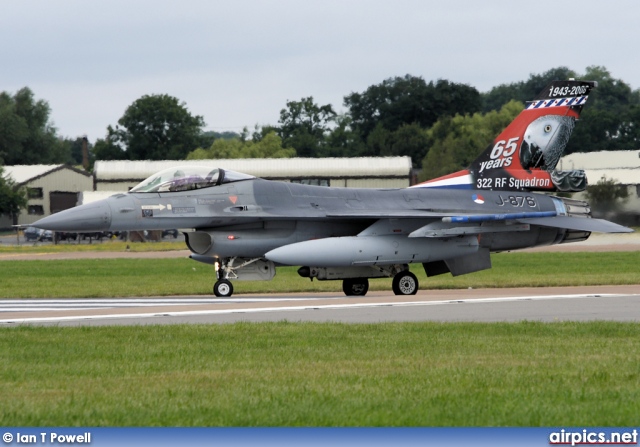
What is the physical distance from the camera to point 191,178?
67.9 feet

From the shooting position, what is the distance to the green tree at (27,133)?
10181 cm

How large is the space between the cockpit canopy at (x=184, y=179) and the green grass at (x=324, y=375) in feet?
22.1

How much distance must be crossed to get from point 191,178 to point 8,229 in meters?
67.6

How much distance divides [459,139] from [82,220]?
59671 millimetres

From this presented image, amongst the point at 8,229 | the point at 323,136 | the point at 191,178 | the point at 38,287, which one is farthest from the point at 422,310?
the point at 323,136

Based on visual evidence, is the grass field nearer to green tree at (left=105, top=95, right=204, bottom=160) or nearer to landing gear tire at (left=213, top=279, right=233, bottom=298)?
landing gear tire at (left=213, top=279, right=233, bottom=298)

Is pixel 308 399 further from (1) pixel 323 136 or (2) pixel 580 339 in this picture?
(1) pixel 323 136

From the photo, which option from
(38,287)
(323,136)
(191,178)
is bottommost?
(38,287)

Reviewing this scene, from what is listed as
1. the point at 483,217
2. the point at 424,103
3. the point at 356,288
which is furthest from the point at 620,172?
the point at 424,103

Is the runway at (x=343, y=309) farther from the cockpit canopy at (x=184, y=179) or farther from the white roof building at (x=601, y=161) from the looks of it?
the white roof building at (x=601, y=161)

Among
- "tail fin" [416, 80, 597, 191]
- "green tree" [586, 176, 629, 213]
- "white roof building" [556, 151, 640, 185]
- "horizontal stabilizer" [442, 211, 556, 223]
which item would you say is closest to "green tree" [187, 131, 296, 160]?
"white roof building" [556, 151, 640, 185]

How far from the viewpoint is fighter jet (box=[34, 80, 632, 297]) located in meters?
20.1

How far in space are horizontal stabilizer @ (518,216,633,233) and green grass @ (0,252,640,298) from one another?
5.57 feet

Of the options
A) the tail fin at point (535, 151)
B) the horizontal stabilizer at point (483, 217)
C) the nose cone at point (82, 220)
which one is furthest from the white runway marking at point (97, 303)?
the tail fin at point (535, 151)
